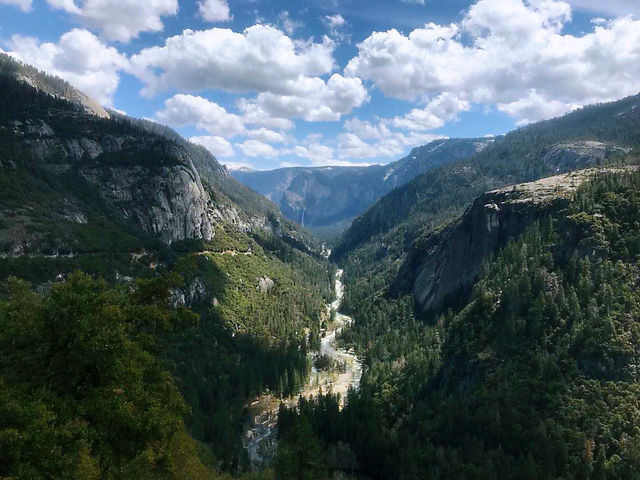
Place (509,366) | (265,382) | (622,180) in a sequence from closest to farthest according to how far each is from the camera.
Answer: (509,366) → (265,382) → (622,180)

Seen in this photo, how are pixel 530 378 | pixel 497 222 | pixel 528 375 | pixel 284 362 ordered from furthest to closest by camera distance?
1. pixel 497 222
2. pixel 284 362
3. pixel 528 375
4. pixel 530 378

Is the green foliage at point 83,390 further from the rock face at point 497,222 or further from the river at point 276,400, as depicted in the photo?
the rock face at point 497,222

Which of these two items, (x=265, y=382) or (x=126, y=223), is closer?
(x=265, y=382)

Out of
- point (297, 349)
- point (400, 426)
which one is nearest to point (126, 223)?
point (297, 349)

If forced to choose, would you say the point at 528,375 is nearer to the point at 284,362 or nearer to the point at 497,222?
the point at 284,362

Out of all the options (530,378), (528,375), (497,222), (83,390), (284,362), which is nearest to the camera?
(83,390)

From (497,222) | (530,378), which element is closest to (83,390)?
(530,378)

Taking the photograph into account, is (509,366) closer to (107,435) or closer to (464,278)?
(464,278)
